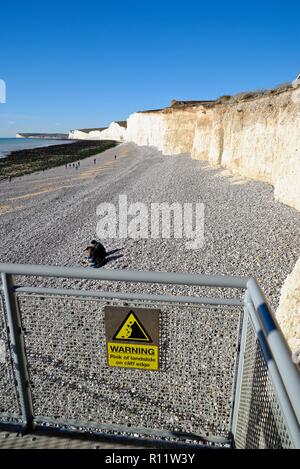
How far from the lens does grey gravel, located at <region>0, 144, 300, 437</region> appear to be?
279 cm

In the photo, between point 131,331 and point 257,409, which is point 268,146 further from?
point 257,409

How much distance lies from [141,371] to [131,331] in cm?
68

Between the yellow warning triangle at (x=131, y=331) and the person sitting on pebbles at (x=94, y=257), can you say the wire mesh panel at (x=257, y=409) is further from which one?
the person sitting on pebbles at (x=94, y=257)

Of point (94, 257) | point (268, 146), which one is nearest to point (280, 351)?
point (94, 257)

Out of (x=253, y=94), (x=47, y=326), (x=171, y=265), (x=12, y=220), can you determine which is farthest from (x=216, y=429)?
(x=253, y=94)

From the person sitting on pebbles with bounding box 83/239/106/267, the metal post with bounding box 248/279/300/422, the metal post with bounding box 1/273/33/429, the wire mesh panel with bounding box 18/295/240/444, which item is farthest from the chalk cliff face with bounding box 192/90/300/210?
the metal post with bounding box 1/273/33/429

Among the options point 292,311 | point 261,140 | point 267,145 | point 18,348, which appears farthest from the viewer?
point 261,140

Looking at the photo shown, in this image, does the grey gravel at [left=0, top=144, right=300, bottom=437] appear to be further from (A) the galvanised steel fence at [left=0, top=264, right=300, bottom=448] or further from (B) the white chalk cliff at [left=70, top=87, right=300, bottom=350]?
(B) the white chalk cliff at [left=70, top=87, right=300, bottom=350]

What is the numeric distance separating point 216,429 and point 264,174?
1895 cm

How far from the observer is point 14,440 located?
2.96m

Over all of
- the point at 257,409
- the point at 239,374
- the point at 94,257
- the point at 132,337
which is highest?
the point at 132,337

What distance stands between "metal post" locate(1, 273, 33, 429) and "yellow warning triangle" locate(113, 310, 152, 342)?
3.02 ft

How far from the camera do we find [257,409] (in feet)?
6.85

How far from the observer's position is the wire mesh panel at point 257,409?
1581 mm
